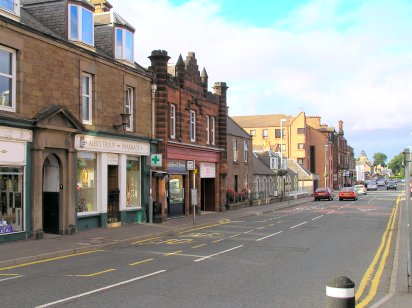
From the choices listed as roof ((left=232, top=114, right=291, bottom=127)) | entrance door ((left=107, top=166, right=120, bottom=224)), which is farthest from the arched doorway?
roof ((left=232, top=114, right=291, bottom=127))

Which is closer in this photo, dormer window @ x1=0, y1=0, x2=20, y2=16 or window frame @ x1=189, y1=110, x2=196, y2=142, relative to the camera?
dormer window @ x1=0, y1=0, x2=20, y2=16

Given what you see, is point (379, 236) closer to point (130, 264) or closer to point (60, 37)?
point (130, 264)

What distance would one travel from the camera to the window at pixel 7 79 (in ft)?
54.3

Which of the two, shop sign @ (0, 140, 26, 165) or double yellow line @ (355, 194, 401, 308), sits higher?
shop sign @ (0, 140, 26, 165)

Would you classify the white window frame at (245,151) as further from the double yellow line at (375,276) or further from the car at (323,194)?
the double yellow line at (375,276)

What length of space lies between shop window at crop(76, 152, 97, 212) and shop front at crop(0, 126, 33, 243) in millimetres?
3347

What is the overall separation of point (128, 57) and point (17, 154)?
972 cm

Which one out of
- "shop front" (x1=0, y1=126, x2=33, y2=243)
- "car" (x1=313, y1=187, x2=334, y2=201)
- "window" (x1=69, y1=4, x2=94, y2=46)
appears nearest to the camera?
"shop front" (x1=0, y1=126, x2=33, y2=243)

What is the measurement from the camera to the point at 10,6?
17031mm

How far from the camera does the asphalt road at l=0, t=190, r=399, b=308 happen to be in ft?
27.9

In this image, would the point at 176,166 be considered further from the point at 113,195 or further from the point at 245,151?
the point at 245,151

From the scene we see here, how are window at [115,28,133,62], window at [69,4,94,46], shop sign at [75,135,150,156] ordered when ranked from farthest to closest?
window at [115,28,133,62], window at [69,4,94,46], shop sign at [75,135,150,156]

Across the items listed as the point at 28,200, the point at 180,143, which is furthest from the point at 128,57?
the point at 28,200

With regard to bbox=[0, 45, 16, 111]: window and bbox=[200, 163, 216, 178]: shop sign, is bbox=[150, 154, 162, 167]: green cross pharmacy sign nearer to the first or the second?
bbox=[200, 163, 216, 178]: shop sign
